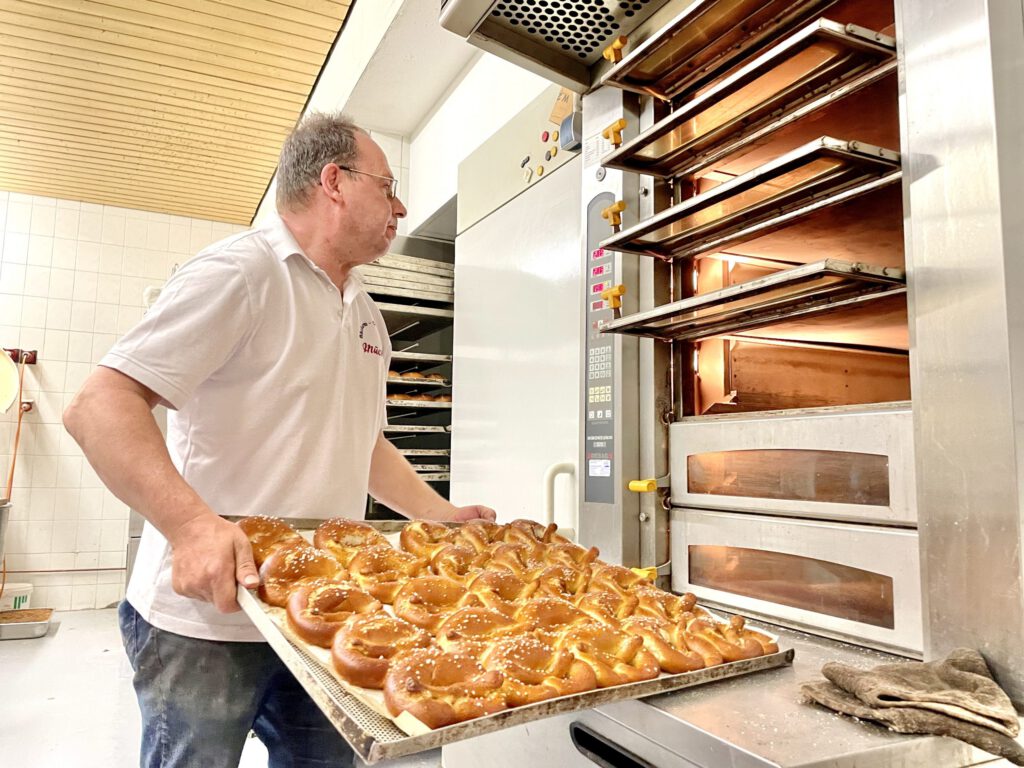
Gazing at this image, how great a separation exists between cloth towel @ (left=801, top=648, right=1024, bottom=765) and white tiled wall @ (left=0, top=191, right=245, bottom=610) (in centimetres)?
721

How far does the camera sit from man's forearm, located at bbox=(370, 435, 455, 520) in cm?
198

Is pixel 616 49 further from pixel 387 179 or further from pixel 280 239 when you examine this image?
pixel 280 239

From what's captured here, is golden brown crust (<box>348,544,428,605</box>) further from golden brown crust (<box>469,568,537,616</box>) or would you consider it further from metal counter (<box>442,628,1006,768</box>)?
metal counter (<box>442,628,1006,768</box>)

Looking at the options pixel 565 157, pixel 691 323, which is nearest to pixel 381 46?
pixel 565 157

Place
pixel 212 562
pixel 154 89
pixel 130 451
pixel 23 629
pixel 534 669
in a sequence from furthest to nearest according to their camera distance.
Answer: pixel 23 629
pixel 154 89
pixel 130 451
pixel 212 562
pixel 534 669

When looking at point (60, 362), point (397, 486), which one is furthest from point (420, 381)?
point (60, 362)

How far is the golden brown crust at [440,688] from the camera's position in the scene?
0.76 m

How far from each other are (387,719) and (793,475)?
0.93 meters

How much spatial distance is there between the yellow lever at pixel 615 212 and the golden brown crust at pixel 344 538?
1.00m

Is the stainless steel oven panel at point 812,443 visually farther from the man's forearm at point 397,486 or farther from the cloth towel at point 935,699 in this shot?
the man's forearm at point 397,486

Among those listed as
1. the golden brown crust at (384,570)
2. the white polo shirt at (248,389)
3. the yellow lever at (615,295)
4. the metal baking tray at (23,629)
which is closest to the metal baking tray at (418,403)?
the white polo shirt at (248,389)

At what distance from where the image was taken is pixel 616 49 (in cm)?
178

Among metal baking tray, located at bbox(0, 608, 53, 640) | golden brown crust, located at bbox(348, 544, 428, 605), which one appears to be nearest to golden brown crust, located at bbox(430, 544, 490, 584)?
golden brown crust, located at bbox(348, 544, 428, 605)

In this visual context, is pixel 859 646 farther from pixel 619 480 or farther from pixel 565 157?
pixel 565 157
